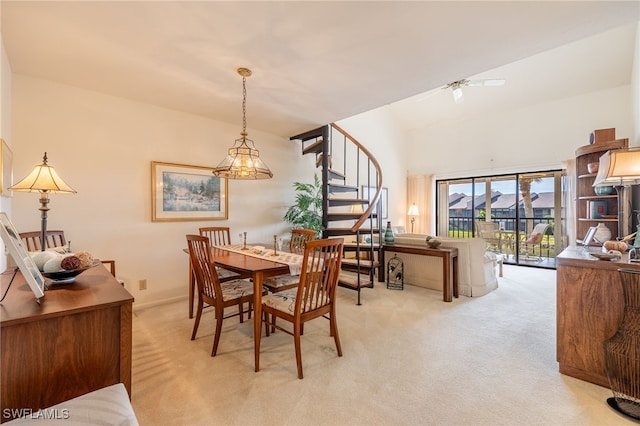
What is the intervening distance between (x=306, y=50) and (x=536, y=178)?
19.8 ft

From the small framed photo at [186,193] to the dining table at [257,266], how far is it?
120cm

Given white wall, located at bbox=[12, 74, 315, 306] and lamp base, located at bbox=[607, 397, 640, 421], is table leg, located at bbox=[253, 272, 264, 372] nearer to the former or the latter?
white wall, located at bbox=[12, 74, 315, 306]

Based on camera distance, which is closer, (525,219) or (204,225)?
(204,225)

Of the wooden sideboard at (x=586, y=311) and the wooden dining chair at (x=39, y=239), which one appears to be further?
the wooden dining chair at (x=39, y=239)

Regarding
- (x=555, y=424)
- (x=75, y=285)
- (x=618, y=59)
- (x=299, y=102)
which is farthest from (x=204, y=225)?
(x=618, y=59)

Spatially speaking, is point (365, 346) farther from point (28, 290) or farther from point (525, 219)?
point (525, 219)

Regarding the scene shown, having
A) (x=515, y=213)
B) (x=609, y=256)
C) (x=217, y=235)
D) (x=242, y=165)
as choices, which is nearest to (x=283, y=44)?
(x=242, y=165)

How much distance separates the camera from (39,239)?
9.03 ft

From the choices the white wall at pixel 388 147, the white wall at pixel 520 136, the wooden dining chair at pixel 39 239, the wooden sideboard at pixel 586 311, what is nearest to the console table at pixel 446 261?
the wooden sideboard at pixel 586 311

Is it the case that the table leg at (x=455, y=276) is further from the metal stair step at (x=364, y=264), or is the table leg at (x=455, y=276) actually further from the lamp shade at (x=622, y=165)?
the lamp shade at (x=622, y=165)

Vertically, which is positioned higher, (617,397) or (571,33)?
(571,33)

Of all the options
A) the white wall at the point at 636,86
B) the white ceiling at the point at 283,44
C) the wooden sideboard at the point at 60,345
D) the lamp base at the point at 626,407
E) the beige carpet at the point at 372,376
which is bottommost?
the beige carpet at the point at 372,376

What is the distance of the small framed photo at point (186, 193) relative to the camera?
11.4 ft

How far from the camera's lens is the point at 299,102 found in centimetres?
329
